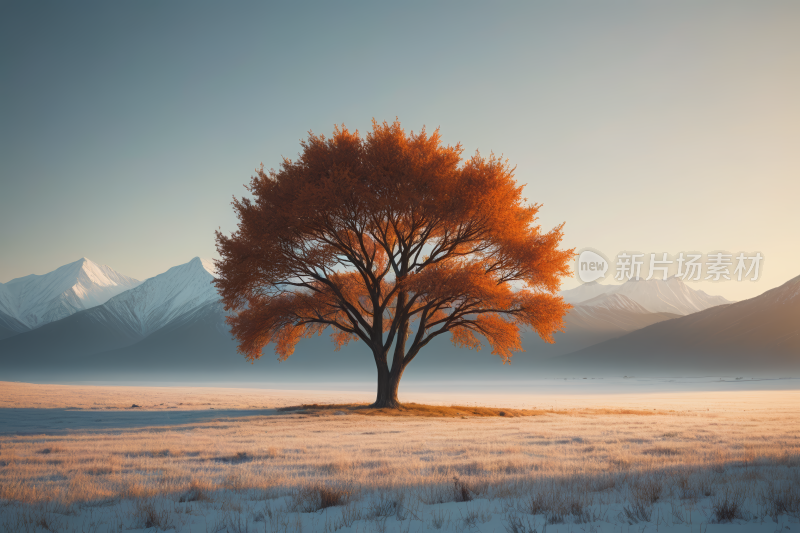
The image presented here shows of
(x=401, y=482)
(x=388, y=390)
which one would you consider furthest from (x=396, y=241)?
(x=401, y=482)

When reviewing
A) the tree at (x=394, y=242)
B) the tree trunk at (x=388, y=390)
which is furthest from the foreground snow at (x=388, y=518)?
the tree trunk at (x=388, y=390)

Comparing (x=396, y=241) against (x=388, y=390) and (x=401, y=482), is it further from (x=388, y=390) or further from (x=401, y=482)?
(x=401, y=482)

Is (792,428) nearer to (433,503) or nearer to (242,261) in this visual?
(433,503)

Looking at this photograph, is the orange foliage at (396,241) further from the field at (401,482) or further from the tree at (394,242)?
the field at (401,482)

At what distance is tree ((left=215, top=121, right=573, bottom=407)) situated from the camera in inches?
969

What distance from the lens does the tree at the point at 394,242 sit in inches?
969

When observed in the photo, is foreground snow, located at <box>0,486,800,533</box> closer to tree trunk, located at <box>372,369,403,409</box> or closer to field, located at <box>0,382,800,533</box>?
field, located at <box>0,382,800,533</box>

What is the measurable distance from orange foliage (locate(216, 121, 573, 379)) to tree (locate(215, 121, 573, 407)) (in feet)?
0.20

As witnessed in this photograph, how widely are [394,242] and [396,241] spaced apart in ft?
1.36

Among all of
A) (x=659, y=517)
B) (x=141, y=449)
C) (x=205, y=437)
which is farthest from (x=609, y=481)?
(x=205, y=437)

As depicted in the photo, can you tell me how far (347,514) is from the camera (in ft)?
22.9

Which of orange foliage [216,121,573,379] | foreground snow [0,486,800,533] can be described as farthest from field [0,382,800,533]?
orange foliage [216,121,573,379]

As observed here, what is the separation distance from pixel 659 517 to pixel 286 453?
365 inches

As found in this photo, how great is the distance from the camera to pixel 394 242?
2878 cm
